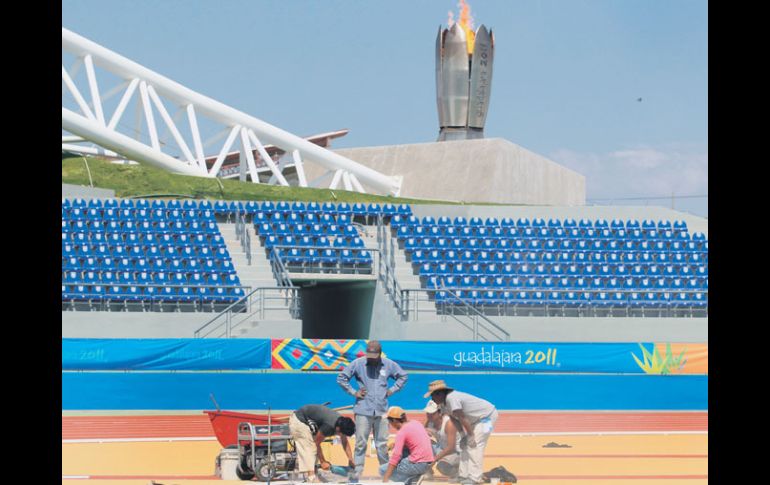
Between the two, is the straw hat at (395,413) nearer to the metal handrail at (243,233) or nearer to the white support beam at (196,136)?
the metal handrail at (243,233)

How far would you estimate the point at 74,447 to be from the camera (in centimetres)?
1712

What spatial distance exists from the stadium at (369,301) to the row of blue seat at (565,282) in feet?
0.21

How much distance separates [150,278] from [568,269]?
1188 cm

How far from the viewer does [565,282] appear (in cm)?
3212

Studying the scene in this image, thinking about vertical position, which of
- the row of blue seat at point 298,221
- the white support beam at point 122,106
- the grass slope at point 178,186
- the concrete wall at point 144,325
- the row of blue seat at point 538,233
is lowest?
the concrete wall at point 144,325

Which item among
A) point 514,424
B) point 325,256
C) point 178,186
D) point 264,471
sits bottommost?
point 514,424

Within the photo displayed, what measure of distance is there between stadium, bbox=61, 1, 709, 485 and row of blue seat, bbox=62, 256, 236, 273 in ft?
0.20

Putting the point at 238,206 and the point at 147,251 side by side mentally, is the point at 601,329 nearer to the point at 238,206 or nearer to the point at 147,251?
the point at 238,206

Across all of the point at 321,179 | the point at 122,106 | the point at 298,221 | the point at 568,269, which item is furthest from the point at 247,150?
the point at 568,269

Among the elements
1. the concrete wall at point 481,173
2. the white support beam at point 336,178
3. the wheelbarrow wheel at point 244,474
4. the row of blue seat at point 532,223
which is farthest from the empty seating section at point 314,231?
the wheelbarrow wheel at point 244,474

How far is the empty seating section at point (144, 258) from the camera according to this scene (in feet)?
94.4

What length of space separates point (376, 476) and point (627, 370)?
12.1 metres

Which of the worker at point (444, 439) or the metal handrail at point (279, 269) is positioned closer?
the worker at point (444, 439)
